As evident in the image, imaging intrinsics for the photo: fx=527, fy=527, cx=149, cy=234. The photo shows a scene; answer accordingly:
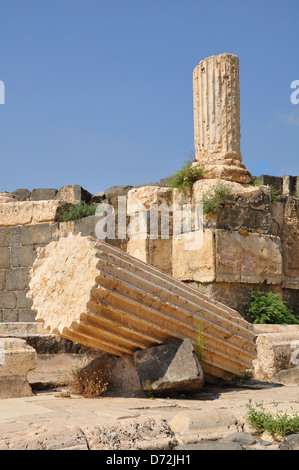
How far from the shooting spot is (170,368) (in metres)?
5.05

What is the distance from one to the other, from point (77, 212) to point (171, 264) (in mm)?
2705

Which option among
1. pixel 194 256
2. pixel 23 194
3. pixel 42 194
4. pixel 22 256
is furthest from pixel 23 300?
pixel 194 256

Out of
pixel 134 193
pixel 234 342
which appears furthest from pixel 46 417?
pixel 134 193

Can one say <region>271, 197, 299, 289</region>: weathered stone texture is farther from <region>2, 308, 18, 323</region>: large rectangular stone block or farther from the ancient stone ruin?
<region>2, 308, 18, 323</region>: large rectangular stone block

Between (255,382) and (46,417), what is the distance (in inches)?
123

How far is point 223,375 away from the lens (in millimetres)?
5828

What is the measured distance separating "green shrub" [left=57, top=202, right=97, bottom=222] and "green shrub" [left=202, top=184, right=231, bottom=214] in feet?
9.53

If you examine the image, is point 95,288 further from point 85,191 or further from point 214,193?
point 85,191

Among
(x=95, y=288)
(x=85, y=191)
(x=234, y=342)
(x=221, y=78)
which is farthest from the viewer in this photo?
(x=85, y=191)

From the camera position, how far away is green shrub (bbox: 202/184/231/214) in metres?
8.88

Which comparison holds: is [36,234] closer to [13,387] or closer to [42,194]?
[42,194]

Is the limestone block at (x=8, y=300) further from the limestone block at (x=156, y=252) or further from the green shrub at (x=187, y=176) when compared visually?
the green shrub at (x=187, y=176)

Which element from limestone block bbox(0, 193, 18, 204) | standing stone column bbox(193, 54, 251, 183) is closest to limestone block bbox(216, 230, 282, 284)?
standing stone column bbox(193, 54, 251, 183)
